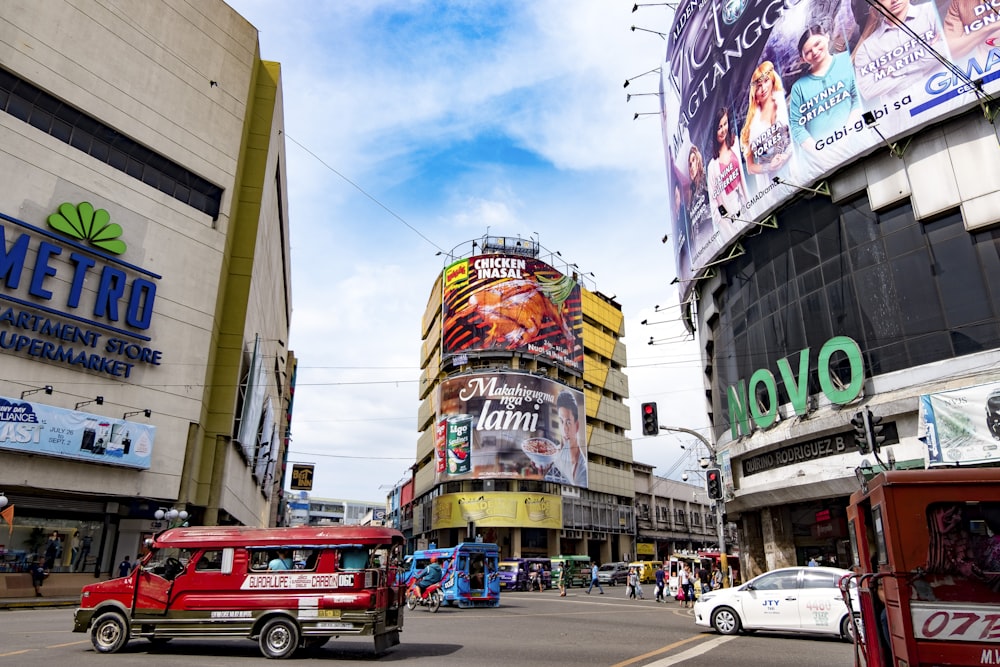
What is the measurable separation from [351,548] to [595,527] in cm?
6007

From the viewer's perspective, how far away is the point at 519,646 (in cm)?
1284

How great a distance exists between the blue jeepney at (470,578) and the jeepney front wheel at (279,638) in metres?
14.9

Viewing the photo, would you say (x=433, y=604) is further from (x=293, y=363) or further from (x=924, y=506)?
(x=293, y=363)

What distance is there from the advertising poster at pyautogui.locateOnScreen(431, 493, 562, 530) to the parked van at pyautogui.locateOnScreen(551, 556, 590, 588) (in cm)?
574

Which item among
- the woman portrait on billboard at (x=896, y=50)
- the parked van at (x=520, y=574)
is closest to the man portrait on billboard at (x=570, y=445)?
the parked van at (x=520, y=574)

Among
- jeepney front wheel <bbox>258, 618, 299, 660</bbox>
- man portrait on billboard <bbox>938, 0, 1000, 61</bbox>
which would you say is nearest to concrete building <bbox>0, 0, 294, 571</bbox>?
jeepney front wheel <bbox>258, 618, 299, 660</bbox>

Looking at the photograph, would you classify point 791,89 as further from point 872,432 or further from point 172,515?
point 172,515

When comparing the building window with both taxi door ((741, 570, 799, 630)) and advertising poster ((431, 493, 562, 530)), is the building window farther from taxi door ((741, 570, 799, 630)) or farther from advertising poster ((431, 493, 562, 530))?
advertising poster ((431, 493, 562, 530))

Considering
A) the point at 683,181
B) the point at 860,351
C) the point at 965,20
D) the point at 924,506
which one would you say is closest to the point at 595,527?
the point at 683,181

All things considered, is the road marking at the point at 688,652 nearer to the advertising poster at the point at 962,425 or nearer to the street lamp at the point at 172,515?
the advertising poster at the point at 962,425

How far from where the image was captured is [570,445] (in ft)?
211

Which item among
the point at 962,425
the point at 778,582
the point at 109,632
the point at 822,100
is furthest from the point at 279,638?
the point at 822,100

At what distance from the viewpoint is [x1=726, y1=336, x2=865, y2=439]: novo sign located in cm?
2228

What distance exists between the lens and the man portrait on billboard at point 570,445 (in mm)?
63031
